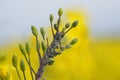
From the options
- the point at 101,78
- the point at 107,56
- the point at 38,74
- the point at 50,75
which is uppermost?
the point at 38,74

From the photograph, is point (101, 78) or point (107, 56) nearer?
point (101, 78)

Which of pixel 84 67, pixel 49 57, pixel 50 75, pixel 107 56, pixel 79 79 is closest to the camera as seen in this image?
pixel 49 57

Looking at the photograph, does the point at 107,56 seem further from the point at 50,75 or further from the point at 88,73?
the point at 50,75

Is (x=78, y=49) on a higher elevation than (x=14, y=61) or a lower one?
lower

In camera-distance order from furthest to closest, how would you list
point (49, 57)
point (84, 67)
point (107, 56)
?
1. point (107, 56)
2. point (84, 67)
3. point (49, 57)

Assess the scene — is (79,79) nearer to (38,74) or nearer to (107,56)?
(107,56)

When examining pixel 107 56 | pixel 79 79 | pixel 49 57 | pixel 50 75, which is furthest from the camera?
pixel 107 56

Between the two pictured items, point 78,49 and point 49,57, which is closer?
point 49,57

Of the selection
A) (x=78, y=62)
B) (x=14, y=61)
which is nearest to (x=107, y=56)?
(x=78, y=62)

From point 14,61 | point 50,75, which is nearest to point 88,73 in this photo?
point 50,75
